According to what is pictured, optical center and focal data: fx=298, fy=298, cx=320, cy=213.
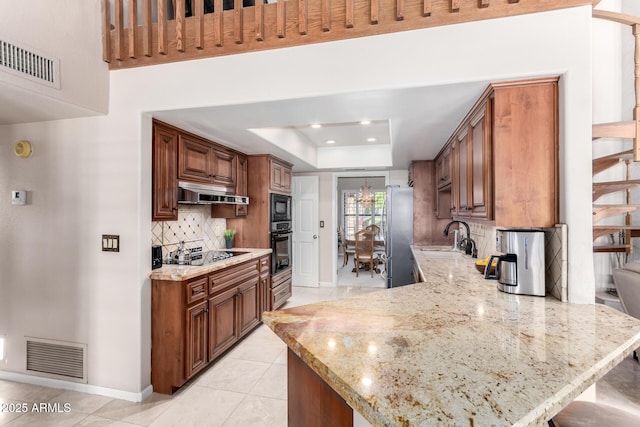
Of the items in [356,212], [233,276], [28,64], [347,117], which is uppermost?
[28,64]

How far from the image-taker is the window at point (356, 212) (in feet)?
32.1

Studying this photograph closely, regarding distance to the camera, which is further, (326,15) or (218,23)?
(218,23)

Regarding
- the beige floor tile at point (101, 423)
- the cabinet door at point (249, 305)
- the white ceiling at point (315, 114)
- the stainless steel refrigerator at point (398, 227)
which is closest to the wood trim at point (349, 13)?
the white ceiling at point (315, 114)

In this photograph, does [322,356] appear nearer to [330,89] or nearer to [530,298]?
[530,298]

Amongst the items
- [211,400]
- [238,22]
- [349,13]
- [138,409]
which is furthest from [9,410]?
[349,13]

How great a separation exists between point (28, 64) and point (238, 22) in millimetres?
1310

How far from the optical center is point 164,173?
259 centimetres

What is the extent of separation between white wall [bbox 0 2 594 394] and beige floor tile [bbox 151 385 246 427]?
354mm

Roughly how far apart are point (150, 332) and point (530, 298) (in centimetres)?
266

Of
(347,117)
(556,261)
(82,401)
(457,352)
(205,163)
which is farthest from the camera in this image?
(205,163)

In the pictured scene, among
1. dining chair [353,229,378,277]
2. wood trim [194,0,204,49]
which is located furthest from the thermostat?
dining chair [353,229,378,277]

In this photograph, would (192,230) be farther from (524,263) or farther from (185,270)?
(524,263)

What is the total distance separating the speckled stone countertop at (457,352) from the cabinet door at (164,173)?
1.70 m

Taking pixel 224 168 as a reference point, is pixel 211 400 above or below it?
below
